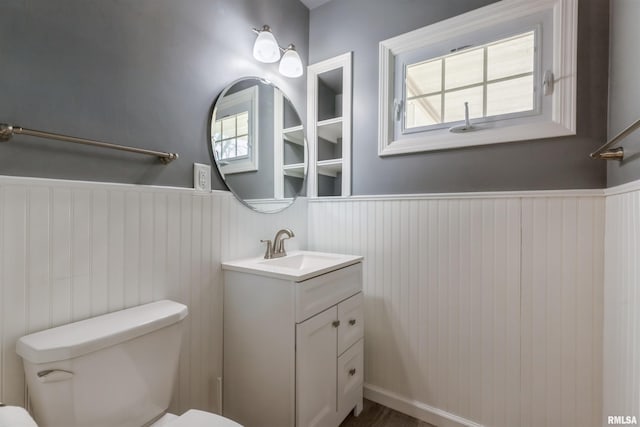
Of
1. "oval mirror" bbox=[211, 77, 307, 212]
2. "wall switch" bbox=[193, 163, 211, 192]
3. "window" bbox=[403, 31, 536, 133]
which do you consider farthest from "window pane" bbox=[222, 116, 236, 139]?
"window" bbox=[403, 31, 536, 133]

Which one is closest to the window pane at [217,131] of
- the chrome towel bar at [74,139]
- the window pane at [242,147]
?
the window pane at [242,147]

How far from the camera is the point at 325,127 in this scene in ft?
6.45

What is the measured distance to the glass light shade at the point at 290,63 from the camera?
171cm

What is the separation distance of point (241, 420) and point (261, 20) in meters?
2.11

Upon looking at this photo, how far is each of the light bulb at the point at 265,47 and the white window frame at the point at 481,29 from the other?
626 millimetres

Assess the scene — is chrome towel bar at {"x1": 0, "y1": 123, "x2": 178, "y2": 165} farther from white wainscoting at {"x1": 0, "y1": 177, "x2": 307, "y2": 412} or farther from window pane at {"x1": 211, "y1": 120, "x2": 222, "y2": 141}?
window pane at {"x1": 211, "y1": 120, "x2": 222, "y2": 141}

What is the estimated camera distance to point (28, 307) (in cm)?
88

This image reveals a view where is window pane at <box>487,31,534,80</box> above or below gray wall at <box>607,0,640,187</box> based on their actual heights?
above

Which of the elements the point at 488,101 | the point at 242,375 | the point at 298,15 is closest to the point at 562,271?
the point at 488,101

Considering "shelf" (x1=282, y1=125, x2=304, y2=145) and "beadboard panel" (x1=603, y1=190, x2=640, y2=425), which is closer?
"beadboard panel" (x1=603, y1=190, x2=640, y2=425)

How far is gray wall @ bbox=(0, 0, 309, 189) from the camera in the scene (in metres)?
0.88

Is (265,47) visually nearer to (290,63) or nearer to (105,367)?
(290,63)

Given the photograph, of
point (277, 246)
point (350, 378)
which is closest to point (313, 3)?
point (277, 246)

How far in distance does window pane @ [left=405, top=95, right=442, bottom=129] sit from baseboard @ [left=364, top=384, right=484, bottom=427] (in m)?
1.53
